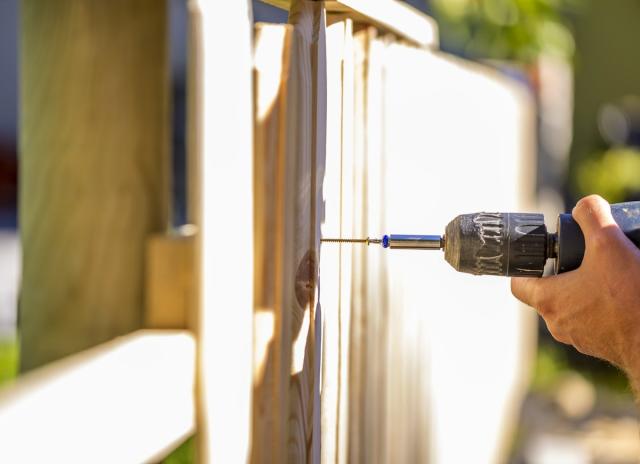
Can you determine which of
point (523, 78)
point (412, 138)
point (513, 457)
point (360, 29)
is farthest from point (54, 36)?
point (523, 78)

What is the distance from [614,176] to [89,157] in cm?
605

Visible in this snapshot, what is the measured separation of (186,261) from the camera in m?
1.46

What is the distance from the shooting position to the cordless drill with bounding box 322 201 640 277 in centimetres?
137

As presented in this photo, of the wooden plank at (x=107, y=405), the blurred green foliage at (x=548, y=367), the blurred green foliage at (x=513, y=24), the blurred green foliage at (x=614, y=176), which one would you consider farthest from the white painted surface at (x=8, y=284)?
the wooden plank at (x=107, y=405)

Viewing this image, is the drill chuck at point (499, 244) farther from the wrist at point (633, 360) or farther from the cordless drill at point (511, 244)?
the wrist at point (633, 360)

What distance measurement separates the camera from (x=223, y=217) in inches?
47.1

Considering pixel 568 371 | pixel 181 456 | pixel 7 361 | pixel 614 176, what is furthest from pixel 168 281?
pixel 614 176

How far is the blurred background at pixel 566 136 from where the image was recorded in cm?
465

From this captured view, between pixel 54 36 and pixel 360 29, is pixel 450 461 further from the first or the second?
pixel 54 36

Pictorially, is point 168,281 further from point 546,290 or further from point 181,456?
point 181,456

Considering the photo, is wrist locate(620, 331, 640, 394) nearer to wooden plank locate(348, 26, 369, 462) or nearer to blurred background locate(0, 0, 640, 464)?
wooden plank locate(348, 26, 369, 462)

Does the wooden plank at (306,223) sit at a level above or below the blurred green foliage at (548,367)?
above

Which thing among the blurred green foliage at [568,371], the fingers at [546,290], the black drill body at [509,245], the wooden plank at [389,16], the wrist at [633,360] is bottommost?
the blurred green foliage at [568,371]

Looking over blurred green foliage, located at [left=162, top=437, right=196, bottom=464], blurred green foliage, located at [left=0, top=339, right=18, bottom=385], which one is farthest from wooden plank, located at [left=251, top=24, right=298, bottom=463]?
blurred green foliage, located at [left=0, top=339, right=18, bottom=385]
